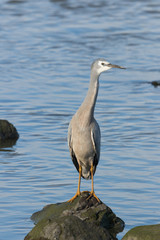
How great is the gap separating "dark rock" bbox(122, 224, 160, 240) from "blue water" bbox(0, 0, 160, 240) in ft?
2.39

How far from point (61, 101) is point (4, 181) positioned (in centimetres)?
563

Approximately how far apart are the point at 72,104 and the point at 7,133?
110 inches

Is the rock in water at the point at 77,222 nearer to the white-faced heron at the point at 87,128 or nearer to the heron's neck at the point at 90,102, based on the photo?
the white-faced heron at the point at 87,128

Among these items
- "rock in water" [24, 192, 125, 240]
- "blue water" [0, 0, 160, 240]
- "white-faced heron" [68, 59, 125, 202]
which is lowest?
"blue water" [0, 0, 160, 240]

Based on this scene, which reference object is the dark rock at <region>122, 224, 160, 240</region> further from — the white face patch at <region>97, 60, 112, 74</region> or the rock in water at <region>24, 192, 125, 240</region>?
the white face patch at <region>97, 60, 112, 74</region>

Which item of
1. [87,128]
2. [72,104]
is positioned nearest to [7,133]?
[72,104]

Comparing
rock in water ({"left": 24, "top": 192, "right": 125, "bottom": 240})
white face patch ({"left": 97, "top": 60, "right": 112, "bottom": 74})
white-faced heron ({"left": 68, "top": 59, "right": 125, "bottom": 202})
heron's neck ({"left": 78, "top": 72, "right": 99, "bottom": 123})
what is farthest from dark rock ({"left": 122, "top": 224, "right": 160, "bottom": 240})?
white face patch ({"left": 97, "top": 60, "right": 112, "bottom": 74})

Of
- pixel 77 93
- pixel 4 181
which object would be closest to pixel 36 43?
pixel 77 93

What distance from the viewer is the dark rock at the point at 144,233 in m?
7.91

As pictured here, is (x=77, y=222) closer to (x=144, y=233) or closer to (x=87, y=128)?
(x=144, y=233)

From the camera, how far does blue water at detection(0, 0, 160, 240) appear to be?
33.1ft

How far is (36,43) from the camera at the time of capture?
23.9 meters

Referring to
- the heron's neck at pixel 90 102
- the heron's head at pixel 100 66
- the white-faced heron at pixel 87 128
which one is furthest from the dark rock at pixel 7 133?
the heron's head at pixel 100 66

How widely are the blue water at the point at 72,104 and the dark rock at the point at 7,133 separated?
20 cm
